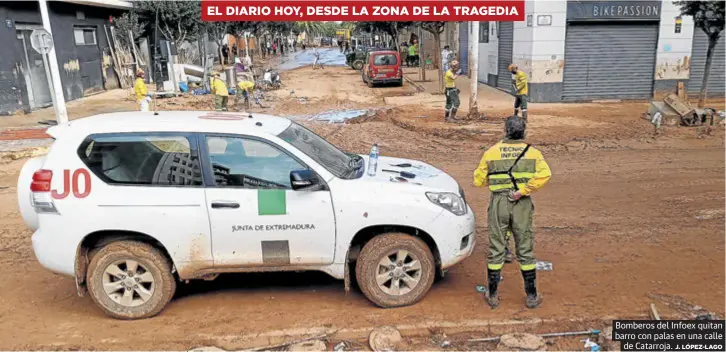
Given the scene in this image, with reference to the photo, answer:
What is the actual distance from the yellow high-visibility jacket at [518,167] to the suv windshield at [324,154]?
120 cm

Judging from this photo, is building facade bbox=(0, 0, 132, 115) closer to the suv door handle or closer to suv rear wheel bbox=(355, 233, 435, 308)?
the suv door handle

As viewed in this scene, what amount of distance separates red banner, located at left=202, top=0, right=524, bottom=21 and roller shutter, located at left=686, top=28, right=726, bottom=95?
6.67 m

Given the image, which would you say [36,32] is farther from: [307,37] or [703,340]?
[307,37]

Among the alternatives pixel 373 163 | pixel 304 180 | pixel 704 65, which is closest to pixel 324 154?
pixel 373 163

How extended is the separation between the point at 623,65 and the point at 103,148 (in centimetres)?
1961

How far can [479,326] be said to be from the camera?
15.0ft

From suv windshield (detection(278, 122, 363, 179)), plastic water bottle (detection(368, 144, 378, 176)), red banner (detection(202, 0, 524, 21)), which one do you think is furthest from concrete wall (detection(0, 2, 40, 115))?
plastic water bottle (detection(368, 144, 378, 176))

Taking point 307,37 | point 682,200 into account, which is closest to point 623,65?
point 682,200

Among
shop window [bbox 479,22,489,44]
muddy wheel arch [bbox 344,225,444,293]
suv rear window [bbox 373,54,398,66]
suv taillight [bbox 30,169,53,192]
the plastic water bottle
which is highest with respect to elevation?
shop window [bbox 479,22,489,44]

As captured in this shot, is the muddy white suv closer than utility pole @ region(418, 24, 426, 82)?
Yes

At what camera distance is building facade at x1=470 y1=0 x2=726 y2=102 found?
19.1 meters

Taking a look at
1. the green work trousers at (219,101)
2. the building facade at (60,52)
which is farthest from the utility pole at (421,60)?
the building facade at (60,52)

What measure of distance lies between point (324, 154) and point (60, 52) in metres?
20.7

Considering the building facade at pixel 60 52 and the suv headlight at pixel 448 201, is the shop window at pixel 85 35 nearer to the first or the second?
the building facade at pixel 60 52
